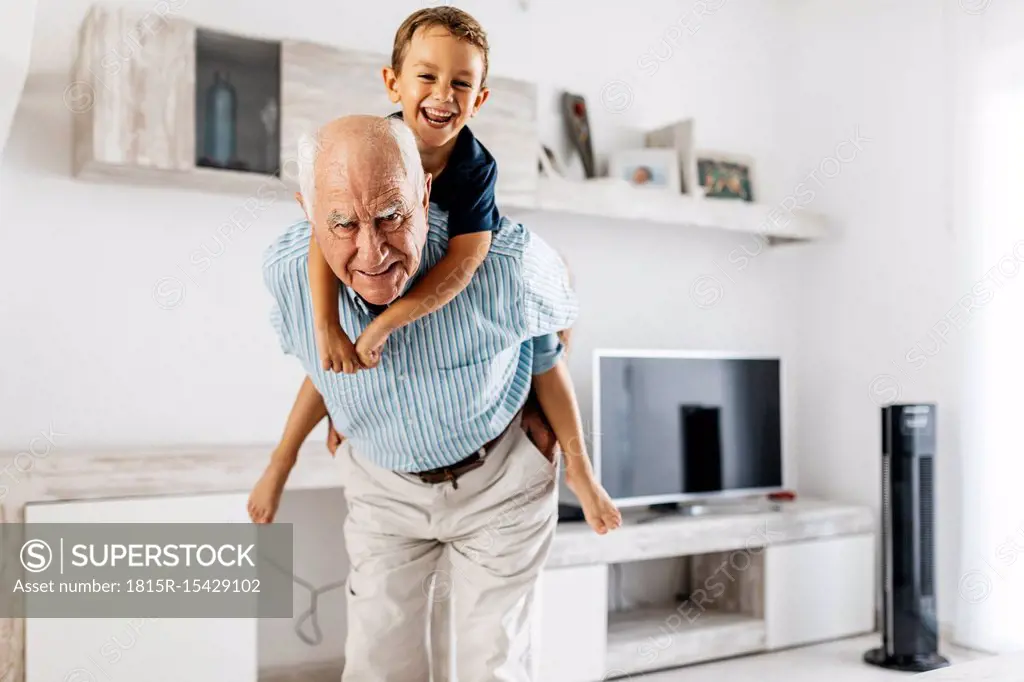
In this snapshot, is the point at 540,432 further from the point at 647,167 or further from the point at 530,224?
the point at 647,167

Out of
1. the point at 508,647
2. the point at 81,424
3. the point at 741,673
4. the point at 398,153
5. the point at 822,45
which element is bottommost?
the point at 741,673

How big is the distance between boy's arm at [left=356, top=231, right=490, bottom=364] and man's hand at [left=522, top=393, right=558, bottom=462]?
1.12 ft

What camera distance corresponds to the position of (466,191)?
4.12ft

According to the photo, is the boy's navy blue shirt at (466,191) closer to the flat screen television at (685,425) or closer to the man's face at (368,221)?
the man's face at (368,221)

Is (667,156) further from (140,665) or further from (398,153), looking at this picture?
(398,153)

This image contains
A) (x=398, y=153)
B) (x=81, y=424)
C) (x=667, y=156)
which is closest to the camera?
(x=398, y=153)

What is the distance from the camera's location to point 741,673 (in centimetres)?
313

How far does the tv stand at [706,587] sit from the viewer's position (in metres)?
2.91

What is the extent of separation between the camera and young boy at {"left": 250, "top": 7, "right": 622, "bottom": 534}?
110cm

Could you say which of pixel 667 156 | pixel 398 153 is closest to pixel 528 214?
pixel 667 156

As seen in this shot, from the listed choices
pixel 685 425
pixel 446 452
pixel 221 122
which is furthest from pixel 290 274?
pixel 685 425

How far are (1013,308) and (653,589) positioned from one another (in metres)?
1.61

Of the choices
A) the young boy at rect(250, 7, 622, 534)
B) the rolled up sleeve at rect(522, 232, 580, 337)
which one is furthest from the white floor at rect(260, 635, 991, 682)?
the young boy at rect(250, 7, 622, 534)

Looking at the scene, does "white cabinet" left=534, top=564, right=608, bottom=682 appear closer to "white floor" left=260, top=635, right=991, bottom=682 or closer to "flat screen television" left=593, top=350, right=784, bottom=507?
"white floor" left=260, top=635, right=991, bottom=682
